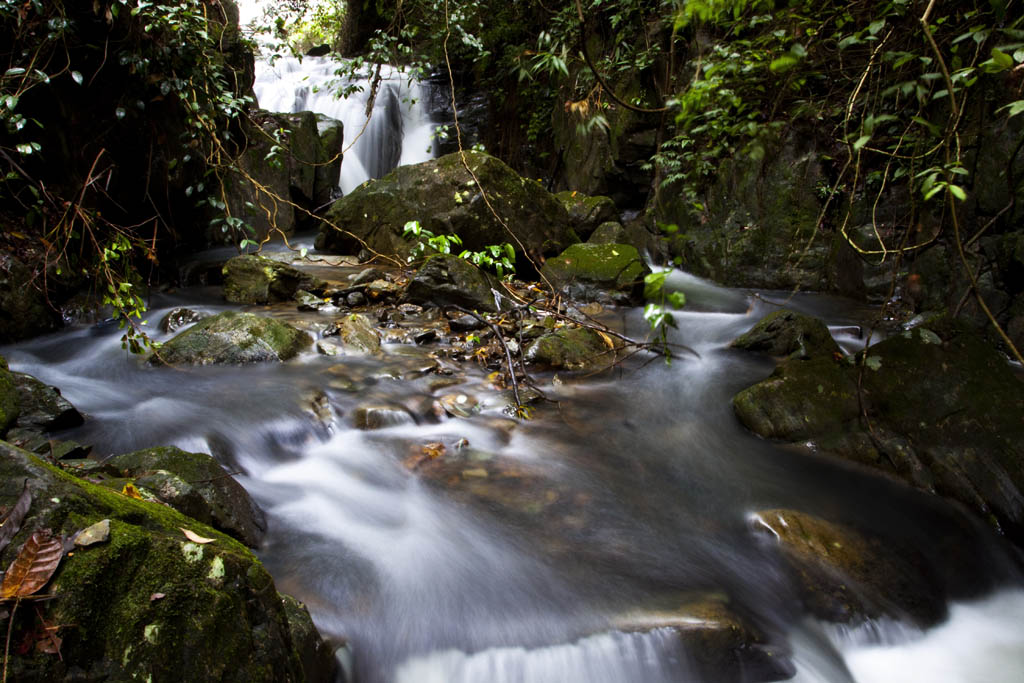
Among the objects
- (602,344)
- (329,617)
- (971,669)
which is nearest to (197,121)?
(602,344)

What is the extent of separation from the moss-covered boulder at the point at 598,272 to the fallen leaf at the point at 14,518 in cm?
599

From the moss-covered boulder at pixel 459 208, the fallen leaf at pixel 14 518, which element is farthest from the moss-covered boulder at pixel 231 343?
the fallen leaf at pixel 14 518

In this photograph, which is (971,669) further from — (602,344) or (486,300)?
(486,300)

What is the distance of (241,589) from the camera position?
140cm

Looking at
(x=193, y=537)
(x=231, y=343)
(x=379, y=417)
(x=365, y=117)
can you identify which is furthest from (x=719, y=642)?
(x=365, y=117)

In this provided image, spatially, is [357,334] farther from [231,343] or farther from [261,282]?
[261,282]

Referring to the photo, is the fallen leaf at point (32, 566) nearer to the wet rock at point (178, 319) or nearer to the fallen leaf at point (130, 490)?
the fallen leaf at point (130, 490)

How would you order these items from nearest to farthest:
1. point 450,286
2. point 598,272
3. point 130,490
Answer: point 130,490, point 450,286, point 598,272

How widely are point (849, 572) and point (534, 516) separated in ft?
5.16

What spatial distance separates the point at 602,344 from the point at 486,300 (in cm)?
144

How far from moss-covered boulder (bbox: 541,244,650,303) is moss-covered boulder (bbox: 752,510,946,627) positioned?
415cm

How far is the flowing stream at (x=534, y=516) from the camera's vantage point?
2.28 m

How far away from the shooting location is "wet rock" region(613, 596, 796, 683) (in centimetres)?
216

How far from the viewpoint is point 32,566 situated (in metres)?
1.19
